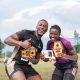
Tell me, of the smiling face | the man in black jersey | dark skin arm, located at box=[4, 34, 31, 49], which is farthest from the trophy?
the smiling face

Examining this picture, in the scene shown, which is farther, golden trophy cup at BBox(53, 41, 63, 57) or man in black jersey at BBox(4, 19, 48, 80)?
golden trophy cup at BBox(53, 41, 63, 57)

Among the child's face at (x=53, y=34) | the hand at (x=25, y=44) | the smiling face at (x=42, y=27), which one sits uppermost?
the smiling face at (x=42, y=27)

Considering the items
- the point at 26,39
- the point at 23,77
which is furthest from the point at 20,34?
the point at 23,77

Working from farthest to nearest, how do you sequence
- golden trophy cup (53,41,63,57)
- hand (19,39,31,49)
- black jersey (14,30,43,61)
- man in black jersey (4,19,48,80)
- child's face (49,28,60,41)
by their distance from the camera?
golden trophy cup (53,41,63,57) → child's face (49,28,60,41) → black jersey (14,30,43,61) → man in black jersey (4,19,48,80) → hand (19,39,31,49)

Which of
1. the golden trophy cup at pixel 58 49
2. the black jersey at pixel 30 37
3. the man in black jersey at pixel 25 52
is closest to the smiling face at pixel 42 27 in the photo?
the man in black jersey at pixel 25 52

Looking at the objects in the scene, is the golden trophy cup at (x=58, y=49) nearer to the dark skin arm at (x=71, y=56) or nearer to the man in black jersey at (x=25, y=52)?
the dark skin arm at (x=71, y=56)

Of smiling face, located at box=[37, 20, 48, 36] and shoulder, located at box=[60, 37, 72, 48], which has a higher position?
smiling face, located at box=[37, 20, 48, 36]

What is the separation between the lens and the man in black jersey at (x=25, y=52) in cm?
855

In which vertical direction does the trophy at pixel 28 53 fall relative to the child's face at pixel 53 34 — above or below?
below

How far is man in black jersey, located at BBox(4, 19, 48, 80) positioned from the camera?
8552 millimetres

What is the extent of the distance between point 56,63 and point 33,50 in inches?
36.4

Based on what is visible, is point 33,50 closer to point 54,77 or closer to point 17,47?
point 17,47

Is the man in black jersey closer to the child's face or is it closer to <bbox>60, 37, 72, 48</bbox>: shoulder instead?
the child's face

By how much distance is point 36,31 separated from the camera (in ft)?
29.0
